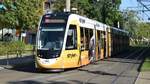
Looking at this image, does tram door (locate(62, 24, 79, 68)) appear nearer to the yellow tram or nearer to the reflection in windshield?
the yellow tram

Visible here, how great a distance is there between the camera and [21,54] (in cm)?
4519

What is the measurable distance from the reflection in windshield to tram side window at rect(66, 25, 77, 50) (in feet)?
1.82

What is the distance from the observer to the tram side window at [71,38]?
2756cm

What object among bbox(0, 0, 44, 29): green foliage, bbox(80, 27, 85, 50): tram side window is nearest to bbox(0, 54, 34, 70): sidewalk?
bbox(80, 27, 85, 50): tram side window

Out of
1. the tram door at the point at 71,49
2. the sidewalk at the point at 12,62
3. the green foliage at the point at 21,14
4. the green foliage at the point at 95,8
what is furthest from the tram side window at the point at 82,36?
the green foliage at the point at 95,8

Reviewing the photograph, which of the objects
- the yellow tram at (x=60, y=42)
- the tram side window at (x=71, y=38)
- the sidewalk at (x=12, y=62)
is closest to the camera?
the yellow tram at (x=60, y=42)

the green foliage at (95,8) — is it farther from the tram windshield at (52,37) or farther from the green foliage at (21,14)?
the tram windshield at (52,37)

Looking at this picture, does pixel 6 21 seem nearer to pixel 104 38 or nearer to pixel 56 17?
pixel 104 38

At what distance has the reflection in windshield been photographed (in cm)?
Result: 2704

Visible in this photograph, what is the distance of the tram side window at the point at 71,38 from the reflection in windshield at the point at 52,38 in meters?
0.55

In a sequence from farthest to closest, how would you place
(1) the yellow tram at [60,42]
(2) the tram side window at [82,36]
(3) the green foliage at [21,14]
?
(3) the green foliage at [21,14] → (2) the tram side window at [82,36] → (1) the yellow tram at [60,42]

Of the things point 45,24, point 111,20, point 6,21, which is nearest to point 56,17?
point 45,24

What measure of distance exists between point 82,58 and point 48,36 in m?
3.84

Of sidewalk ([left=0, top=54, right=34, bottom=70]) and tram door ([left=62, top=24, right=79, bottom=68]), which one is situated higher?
tram door ([left=62, top=24, right=79, bottom=68])
